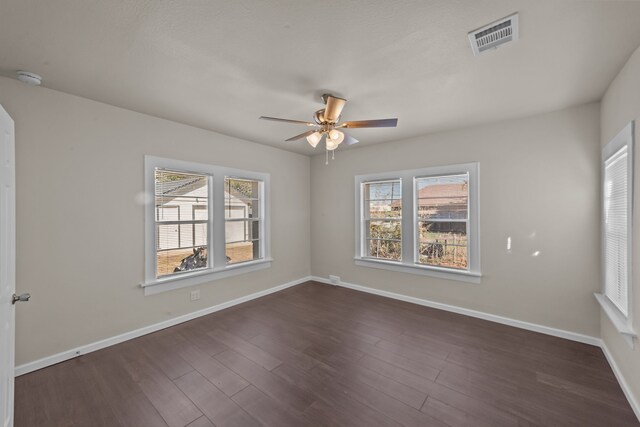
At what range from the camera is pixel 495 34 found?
1736 millimetres

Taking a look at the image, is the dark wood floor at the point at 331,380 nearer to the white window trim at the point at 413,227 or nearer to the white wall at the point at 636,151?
the white wall at the point at 636,151

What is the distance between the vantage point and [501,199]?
3402 mm

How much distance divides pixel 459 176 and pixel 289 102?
8.38ft

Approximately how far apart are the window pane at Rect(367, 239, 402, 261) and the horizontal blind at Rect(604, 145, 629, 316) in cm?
234

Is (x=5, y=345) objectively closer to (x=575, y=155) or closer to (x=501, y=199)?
(x=501, y=199)

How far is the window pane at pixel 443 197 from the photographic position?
3.75 m

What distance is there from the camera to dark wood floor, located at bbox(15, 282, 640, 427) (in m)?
1.89

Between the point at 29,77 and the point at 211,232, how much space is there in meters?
2.28

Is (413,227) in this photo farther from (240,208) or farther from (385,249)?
(240,208)

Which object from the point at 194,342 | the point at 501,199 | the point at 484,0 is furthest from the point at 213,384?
the point at 501,199

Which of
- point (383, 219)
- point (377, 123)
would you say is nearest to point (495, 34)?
point (377, 123)

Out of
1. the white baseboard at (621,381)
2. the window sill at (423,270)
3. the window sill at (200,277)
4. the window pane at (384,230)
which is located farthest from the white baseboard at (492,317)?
the window sill at (200,277)

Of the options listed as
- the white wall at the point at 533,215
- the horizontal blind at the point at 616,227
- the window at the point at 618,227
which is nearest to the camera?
the window at the point at 618,227

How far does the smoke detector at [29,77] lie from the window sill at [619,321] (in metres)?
4.99
